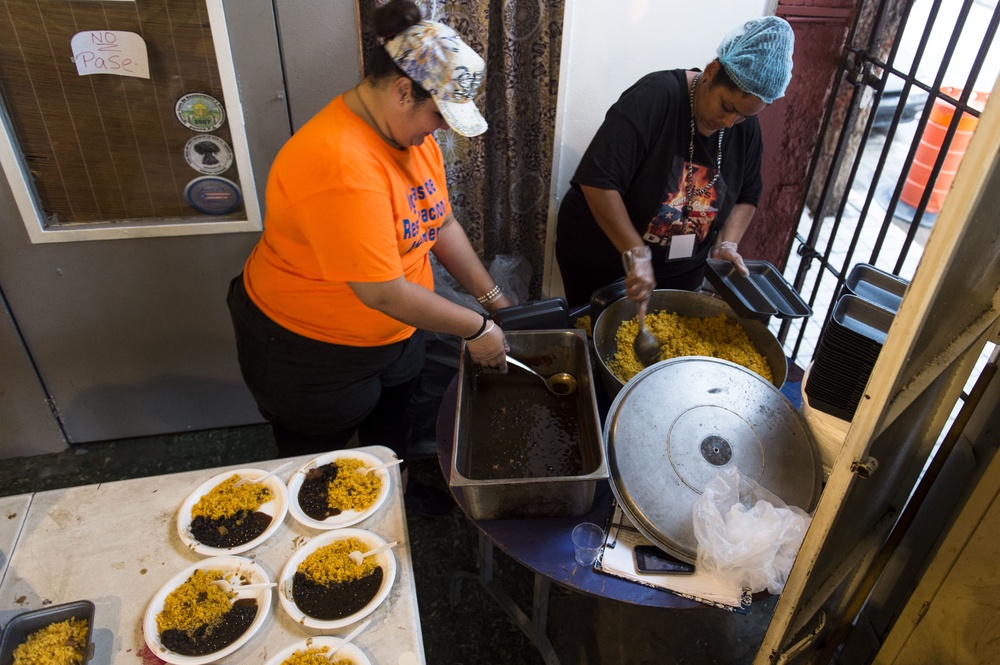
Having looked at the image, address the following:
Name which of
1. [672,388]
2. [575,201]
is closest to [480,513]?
[672,388]

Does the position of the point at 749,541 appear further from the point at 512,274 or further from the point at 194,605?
the point at 512,274

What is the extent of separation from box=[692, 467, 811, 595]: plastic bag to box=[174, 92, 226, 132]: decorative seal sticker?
202 centimetres

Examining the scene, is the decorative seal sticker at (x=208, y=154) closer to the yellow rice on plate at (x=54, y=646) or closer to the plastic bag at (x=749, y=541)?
the yellow rice on plate at (x=54, y=646)

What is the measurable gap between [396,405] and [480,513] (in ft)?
2.70

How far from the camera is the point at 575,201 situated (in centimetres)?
255

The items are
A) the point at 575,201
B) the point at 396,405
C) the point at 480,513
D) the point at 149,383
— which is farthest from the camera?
the point at 149,383

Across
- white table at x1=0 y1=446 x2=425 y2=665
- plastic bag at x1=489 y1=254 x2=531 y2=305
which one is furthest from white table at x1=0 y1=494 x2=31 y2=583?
plastic bag at x1=489 y1=254 x2=531 y2=305

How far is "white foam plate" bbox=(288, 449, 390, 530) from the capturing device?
5.21ft

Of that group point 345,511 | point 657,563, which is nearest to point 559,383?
point 657,563

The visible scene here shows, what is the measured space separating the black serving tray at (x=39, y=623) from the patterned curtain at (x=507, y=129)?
6.39 feet

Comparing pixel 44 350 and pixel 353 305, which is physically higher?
pixel 353 305

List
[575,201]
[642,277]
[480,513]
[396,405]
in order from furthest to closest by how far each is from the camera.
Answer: [575,201] → [396,405] → [642,277] → [480,513]

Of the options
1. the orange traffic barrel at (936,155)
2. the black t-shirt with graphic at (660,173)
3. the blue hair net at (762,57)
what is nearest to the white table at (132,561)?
the black t-shirt with graphic at (660,173)

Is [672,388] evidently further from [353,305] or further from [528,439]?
[353,305]
